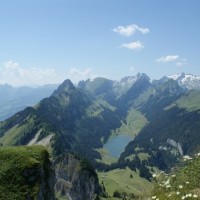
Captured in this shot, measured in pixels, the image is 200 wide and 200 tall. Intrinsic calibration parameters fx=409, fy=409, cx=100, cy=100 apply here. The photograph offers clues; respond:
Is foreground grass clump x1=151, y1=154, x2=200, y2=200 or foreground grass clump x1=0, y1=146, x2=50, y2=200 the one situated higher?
foreground grass clump x1=151, y1=154, x2=200, y2=200

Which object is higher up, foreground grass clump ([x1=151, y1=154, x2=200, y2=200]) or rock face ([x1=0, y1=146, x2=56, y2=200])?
foreground grass clump ([x1=151, y1=154, x2=200, y2=200])

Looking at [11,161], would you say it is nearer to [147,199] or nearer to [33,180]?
[33,180]

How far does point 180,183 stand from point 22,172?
1499 inches

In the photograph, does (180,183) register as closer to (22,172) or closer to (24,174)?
(24,174)

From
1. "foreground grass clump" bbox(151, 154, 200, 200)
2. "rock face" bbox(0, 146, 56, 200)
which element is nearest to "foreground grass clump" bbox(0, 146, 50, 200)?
"rock face" bbox(0, 146, 56, 200)

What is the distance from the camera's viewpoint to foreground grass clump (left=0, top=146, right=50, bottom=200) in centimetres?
5459

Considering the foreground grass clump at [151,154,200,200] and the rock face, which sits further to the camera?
the rock face

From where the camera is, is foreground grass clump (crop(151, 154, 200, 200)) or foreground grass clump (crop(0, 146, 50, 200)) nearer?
foreground grass clump (crop(151, 154, 200, 200))

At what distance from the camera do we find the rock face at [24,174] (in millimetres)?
54656

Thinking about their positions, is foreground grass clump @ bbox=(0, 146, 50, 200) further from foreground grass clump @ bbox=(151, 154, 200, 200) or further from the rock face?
foreground grass clump @ bbox=(151, 154, 200, 200)

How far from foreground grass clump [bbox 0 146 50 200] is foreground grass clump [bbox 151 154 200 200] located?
34086 mm

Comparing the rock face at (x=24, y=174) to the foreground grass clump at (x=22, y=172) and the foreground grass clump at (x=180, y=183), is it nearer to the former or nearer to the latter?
the foreground grass clump at (x=22, y=172)

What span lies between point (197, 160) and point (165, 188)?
8.86 ft

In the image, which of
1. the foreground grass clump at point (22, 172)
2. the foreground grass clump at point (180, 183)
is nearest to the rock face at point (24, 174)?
the foreground grass clump at point (22, 172)
